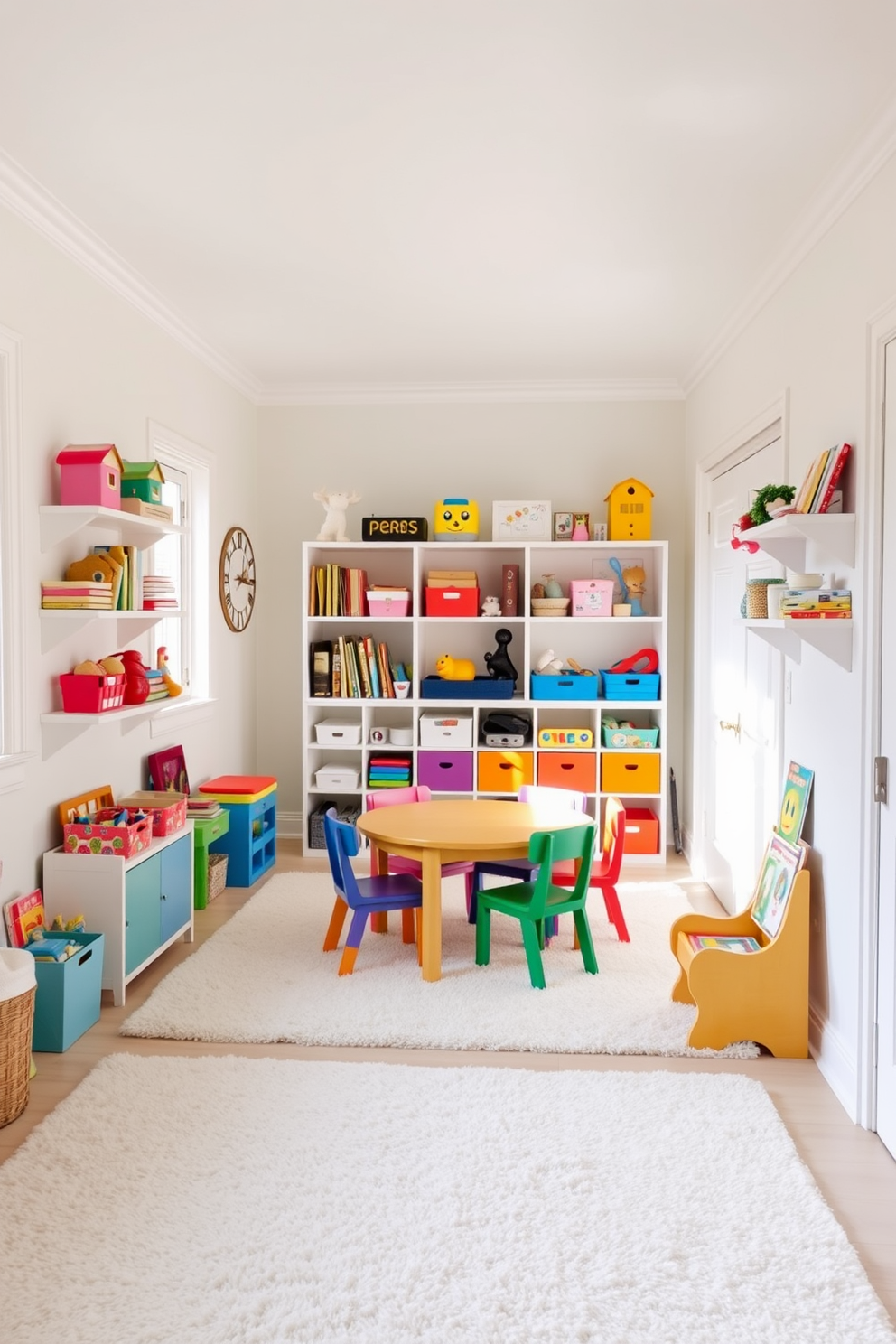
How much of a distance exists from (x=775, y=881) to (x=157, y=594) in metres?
2.63

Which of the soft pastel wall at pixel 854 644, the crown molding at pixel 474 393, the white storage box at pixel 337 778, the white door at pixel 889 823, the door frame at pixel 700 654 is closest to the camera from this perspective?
the white door at pixel 889 823

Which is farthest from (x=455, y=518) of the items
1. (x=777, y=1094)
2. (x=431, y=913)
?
(x=777, y=1094)

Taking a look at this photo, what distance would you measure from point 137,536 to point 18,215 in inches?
46.7

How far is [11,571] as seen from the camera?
3064mm

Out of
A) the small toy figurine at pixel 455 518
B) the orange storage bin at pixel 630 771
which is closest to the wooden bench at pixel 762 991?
the orange storage bin at pixel 630 771

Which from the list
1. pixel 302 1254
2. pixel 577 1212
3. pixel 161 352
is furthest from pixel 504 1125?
pixel 161 352

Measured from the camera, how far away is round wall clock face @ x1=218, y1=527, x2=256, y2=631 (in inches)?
205

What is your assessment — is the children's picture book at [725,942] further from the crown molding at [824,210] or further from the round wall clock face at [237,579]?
the round wall clock face at [237,579]

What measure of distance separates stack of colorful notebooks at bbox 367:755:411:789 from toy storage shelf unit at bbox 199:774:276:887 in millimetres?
644

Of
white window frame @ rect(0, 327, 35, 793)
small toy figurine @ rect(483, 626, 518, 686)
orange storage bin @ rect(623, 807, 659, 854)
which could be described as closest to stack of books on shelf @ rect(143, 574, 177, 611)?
white window frame @ rect(0, 327, 35, 793)

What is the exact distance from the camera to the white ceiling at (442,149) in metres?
2.21

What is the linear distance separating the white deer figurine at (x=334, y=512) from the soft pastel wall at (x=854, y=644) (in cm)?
263

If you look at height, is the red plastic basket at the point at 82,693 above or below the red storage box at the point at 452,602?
below

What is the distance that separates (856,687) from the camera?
2.66m
